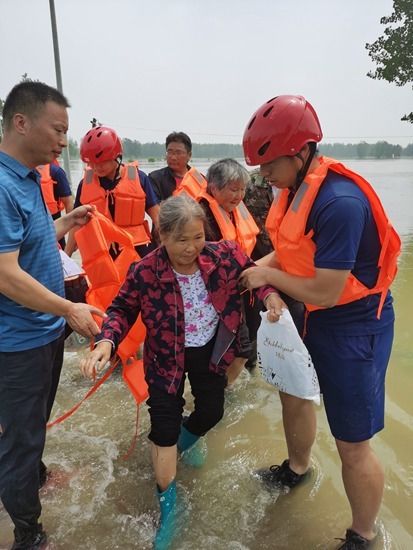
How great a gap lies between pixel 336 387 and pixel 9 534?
194 cm

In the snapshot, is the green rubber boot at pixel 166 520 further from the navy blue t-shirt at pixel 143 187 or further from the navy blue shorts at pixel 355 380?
the navy blue t-shirt at pixel 143 187

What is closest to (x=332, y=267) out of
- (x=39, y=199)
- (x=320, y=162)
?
(x=320, y=162)

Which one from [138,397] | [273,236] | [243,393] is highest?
[273,236]

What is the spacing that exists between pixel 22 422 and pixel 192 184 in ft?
8.08

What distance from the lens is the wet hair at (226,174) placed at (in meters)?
3.15

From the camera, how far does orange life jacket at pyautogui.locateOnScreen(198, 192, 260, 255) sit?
10.4 feet

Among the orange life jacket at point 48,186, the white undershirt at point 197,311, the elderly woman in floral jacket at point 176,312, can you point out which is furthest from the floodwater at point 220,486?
the orange life jacket at point 48,186

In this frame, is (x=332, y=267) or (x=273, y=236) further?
(x=273, y=236)

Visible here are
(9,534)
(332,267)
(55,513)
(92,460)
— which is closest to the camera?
(332,267)

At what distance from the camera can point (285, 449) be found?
3023 millimetres

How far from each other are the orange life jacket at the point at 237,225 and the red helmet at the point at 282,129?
1.21 m

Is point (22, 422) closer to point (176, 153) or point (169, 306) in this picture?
point (169, 306)

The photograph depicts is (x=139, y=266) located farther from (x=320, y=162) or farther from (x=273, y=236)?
(x=320, y=162)

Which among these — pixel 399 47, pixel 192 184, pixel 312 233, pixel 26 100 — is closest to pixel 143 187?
pixel 192 184
